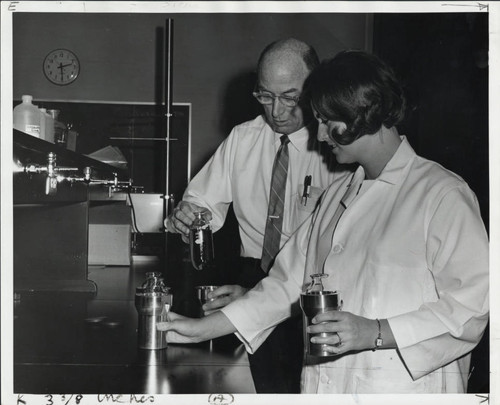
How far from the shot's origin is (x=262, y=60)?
1568 millimetres

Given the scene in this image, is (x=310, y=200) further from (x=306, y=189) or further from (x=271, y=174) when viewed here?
(x=271, y=174)

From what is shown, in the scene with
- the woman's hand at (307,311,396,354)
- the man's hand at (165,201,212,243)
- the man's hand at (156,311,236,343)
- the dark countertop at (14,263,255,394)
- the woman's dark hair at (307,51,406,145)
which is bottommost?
the dark countertop at (14,263,255,394)

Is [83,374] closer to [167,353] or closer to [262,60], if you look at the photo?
[167,353]

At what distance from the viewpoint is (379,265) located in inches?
40.0

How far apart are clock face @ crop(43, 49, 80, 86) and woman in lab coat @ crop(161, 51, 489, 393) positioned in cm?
431

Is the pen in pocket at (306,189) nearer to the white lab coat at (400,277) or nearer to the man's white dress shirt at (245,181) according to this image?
the man's white dress shirt at (245,181)

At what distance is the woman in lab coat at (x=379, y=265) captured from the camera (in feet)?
3.01

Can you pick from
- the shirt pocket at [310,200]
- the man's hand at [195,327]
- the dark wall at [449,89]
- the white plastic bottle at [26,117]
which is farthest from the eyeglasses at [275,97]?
the man's hand at [195,327]

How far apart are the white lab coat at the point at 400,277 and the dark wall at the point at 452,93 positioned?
0.20 m

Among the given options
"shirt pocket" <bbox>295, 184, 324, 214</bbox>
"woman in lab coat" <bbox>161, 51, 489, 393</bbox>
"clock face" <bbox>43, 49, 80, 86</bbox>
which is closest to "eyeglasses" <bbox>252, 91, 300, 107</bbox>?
"shirt pocket" <bbox>295, 184, 324, 214</bbox>

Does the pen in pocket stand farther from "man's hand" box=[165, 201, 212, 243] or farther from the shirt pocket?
"man's hand" box=[165, 201, 212, 243]

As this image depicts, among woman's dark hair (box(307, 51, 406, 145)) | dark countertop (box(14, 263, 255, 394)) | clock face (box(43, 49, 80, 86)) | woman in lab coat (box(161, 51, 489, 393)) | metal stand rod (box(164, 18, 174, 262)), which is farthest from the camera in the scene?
clock face (box(43, 49, 80, 86))

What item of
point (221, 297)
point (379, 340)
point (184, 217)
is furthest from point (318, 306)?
point (184, 217)

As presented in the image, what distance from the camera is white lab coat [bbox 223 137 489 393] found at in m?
0.92
